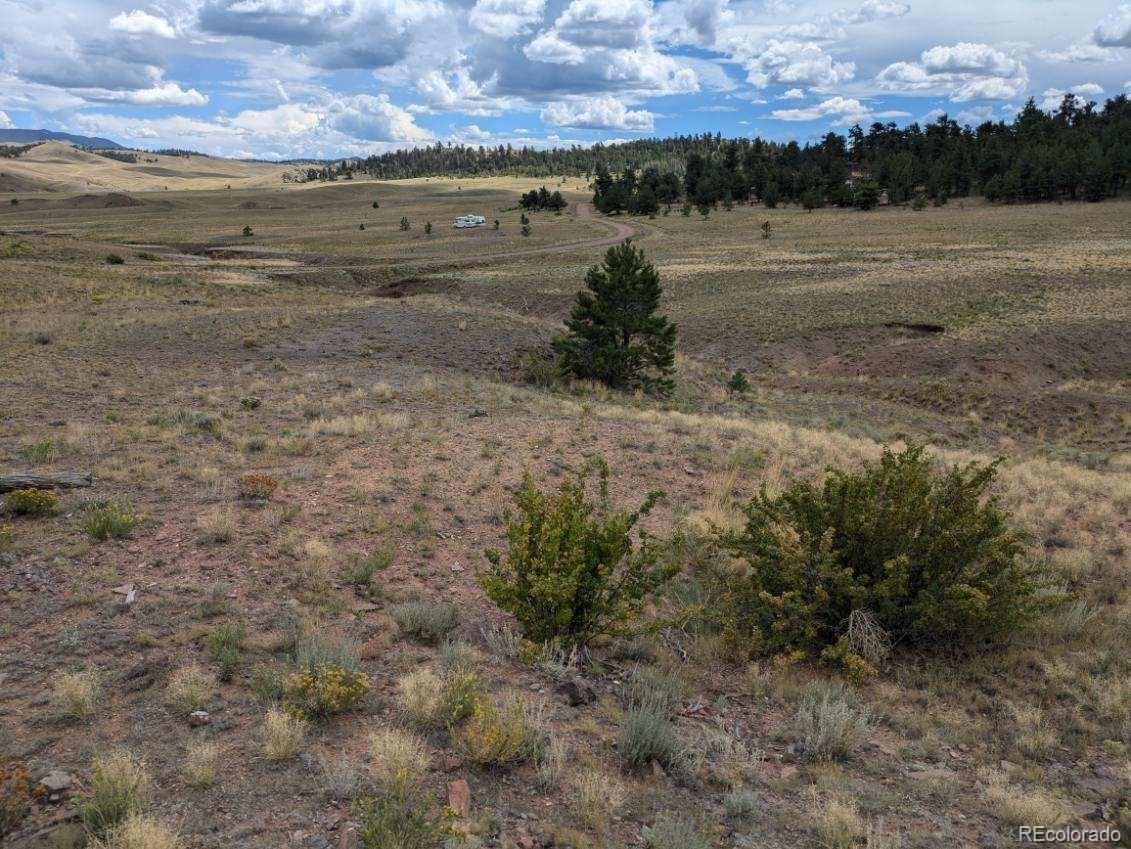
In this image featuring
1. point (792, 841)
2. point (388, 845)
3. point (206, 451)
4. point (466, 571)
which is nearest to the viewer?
point (388, 845)

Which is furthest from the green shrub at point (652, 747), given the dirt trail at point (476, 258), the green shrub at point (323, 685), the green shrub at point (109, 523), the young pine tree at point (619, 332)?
the dirt trail at point (476, 258)

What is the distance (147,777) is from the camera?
4.39 m

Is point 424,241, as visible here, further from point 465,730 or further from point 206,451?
point 465,730

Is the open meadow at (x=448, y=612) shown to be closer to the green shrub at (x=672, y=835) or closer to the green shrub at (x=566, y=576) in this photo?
the green shrub at (x=672, y=835)

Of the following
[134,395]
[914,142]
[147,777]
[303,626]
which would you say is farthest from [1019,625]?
[914,142]

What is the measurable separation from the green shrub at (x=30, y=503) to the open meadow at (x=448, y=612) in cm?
8

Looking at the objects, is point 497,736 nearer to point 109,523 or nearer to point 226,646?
point 226,646

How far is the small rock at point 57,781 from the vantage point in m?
4.31

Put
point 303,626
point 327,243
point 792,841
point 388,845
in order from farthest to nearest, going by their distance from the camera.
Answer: point 327,243, point 303,626, point 792,841, point 388,845

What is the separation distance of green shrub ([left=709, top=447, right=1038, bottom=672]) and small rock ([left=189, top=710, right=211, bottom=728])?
4.67 meters

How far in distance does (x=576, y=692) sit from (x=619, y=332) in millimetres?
19008

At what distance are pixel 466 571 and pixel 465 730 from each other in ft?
10.8

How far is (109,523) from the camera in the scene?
8070 millimetres

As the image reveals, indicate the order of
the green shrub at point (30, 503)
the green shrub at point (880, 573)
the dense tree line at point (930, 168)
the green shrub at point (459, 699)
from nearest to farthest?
the green shrub at point (459, 699)
the green shrub at point (880, 573)
the green shrub at point (30, 503)
the dense tree line at point (930, 168)
